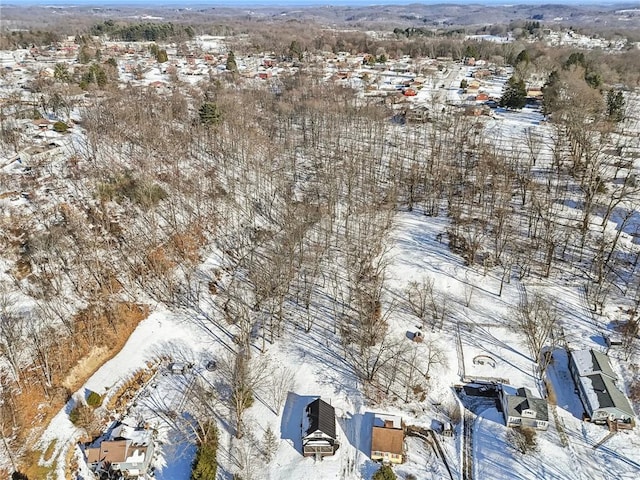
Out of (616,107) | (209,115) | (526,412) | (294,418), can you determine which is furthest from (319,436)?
(616,107)

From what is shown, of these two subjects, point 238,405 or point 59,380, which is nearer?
A: point 238,405

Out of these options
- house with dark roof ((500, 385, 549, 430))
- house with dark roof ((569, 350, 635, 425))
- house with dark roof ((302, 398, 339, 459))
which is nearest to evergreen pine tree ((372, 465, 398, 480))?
house with dark roof ((302, 398, 339, 459))

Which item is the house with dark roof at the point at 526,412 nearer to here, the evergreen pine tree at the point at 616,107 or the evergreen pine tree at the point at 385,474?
the evergreen pine tree at the point at 385,474

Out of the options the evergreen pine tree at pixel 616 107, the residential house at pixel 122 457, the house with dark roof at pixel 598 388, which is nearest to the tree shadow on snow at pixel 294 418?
the residential house at pixel 122 457

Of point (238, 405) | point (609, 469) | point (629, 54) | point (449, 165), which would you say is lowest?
point (609, 469)

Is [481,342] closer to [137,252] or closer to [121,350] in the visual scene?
[121,350]

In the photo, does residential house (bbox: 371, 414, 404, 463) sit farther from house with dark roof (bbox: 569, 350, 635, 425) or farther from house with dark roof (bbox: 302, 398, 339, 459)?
house with dark roof (bbox: 569, 350, 635, 425)

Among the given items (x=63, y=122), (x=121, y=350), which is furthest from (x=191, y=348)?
(x=63, y=122)
